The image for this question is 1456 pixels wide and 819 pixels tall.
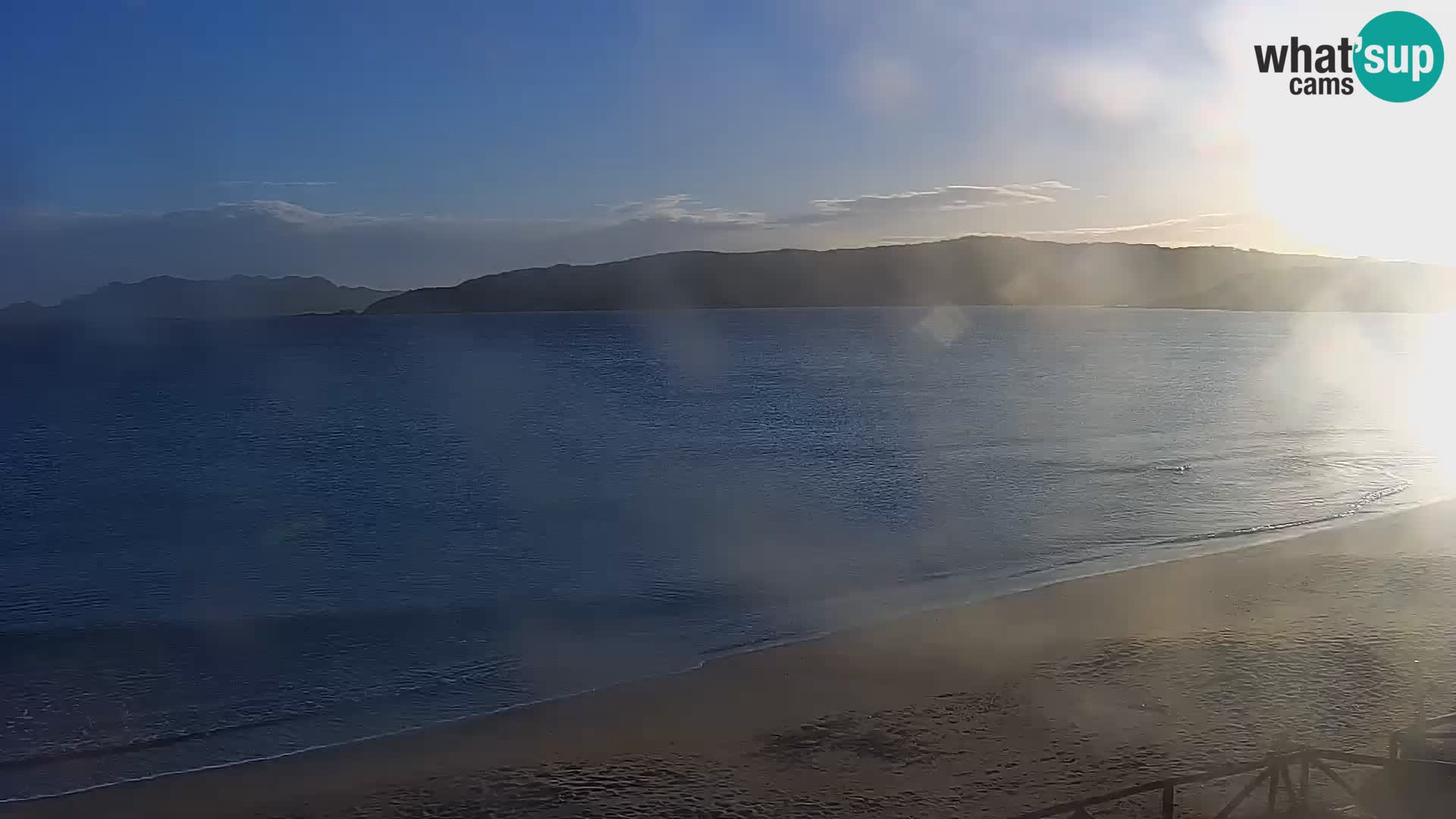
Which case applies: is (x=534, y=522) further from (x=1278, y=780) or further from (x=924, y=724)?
(x=1278, y=780)

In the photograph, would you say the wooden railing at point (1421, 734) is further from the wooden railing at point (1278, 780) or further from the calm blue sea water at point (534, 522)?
the calm blue sea water at point (534, 522)

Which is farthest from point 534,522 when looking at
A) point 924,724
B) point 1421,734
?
point 1421,734

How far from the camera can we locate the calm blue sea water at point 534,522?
21094 mm

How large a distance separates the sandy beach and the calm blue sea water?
5.24 feet

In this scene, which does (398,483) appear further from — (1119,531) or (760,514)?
(1119,531)

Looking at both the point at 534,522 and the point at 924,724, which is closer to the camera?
the point at 924,724

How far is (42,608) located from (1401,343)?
597 feet

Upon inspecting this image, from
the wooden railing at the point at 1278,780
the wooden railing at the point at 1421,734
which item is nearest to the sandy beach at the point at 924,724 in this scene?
the wooden railing at the point at 1421,734

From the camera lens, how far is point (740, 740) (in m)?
17.0

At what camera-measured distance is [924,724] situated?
17.4 m

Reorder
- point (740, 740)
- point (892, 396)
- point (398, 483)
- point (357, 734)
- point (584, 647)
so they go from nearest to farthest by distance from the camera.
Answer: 1. point (740, 740)
2. point (357, 734)
3. point (584, 647)
4. point (398, 483)
5. point (892, 396)

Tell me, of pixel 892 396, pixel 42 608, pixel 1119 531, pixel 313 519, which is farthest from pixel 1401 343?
pixel 42 608

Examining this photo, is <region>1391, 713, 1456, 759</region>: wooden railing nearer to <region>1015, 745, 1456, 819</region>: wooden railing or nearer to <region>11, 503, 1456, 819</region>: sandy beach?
<region>1015, 745, 1456, 819</region>: wooden railing

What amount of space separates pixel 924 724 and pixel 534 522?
72.3 ft
